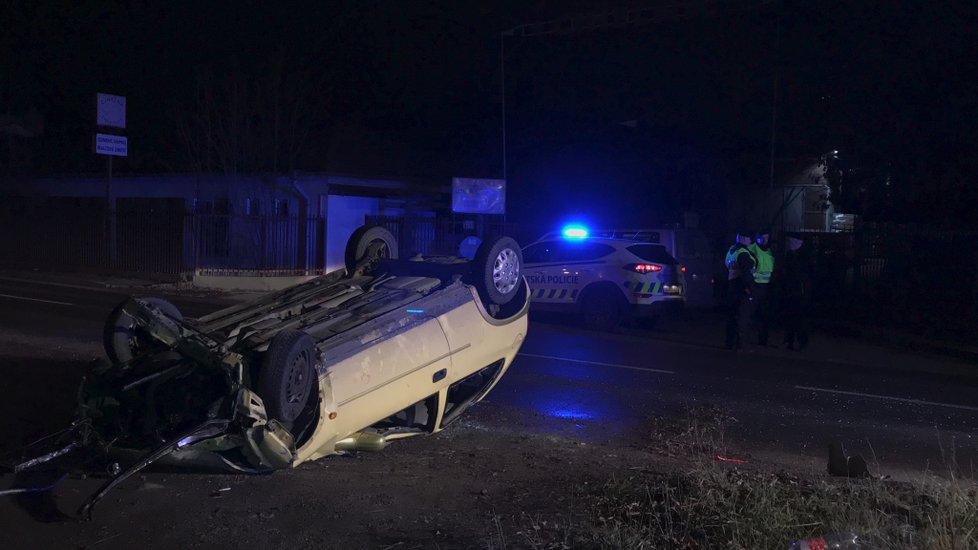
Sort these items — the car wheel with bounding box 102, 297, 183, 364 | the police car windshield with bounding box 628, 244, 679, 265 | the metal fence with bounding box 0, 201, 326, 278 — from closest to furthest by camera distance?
1. the car wheel with bounding box 102, 297, 183, 364
2. the police car windshield with bounding box 628, 244, 679, 265
3. the metal fence with bounding box 0, 201, 326, 278

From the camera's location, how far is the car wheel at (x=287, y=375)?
16.5 ft

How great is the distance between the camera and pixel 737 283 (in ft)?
43.0

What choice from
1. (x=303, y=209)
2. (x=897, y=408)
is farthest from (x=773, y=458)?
(x=303, y=209)

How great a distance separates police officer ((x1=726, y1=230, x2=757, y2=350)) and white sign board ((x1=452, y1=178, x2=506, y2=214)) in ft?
31.3

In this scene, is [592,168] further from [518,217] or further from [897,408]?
[897,408]

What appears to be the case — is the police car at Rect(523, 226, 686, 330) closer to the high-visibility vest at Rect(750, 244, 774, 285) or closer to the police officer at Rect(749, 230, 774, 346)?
the police officer at Rect(749, 230, 774, 346)

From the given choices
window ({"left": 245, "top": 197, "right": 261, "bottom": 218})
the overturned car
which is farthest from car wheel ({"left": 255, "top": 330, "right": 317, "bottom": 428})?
window ({"left": 245, "top": 197, "right": 261, "bottom": 218})

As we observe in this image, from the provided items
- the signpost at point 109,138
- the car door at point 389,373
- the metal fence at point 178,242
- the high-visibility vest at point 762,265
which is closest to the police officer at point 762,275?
the high-visibility vest at point 762,265

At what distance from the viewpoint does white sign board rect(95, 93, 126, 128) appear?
Result: 85.2 feet

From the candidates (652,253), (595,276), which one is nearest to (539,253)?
(595,276)

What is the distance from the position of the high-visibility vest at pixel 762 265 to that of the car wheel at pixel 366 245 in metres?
7.36

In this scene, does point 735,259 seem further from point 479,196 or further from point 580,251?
point 479,196

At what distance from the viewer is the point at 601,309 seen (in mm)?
14984

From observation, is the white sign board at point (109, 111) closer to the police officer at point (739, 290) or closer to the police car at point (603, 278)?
the police car at point (603, 278)
